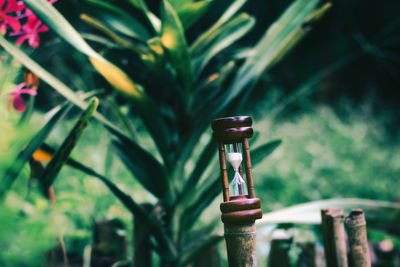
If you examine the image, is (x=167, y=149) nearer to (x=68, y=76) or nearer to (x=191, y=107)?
(x=191, y=107)

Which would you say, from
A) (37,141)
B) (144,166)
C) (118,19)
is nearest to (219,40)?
(118,19)

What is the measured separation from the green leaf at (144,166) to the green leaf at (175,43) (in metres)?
0.18

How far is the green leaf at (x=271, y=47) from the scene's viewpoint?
0.73 meters

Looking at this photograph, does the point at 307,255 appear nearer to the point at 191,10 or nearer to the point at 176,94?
the point at 176,94

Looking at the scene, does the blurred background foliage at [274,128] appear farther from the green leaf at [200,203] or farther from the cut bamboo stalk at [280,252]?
the cut bamboo stalk at [280,252]

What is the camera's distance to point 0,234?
0.84 ft

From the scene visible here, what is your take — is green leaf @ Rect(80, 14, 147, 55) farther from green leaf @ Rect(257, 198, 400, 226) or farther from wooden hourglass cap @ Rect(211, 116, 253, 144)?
green leaf @ Rect(257, 198, 400, 226)

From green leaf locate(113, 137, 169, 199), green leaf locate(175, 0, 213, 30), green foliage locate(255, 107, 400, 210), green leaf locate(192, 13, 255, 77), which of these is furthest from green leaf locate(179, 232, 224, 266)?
green foliage locate(255, 107, 400, 210)

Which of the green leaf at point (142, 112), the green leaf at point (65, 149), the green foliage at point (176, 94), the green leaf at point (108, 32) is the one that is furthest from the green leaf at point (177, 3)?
the green leaf at point (65, 149)

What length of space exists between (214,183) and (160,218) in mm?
169

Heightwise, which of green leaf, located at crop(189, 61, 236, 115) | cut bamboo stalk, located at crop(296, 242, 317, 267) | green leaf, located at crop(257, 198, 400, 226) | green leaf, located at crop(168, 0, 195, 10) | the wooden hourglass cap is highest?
green leaf, located at crop(168, 0, 195, 10)

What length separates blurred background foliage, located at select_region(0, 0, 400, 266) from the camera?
607 mm

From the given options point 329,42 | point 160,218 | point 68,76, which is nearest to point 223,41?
point 160,218

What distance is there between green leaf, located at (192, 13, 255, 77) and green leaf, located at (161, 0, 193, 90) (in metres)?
0.06
